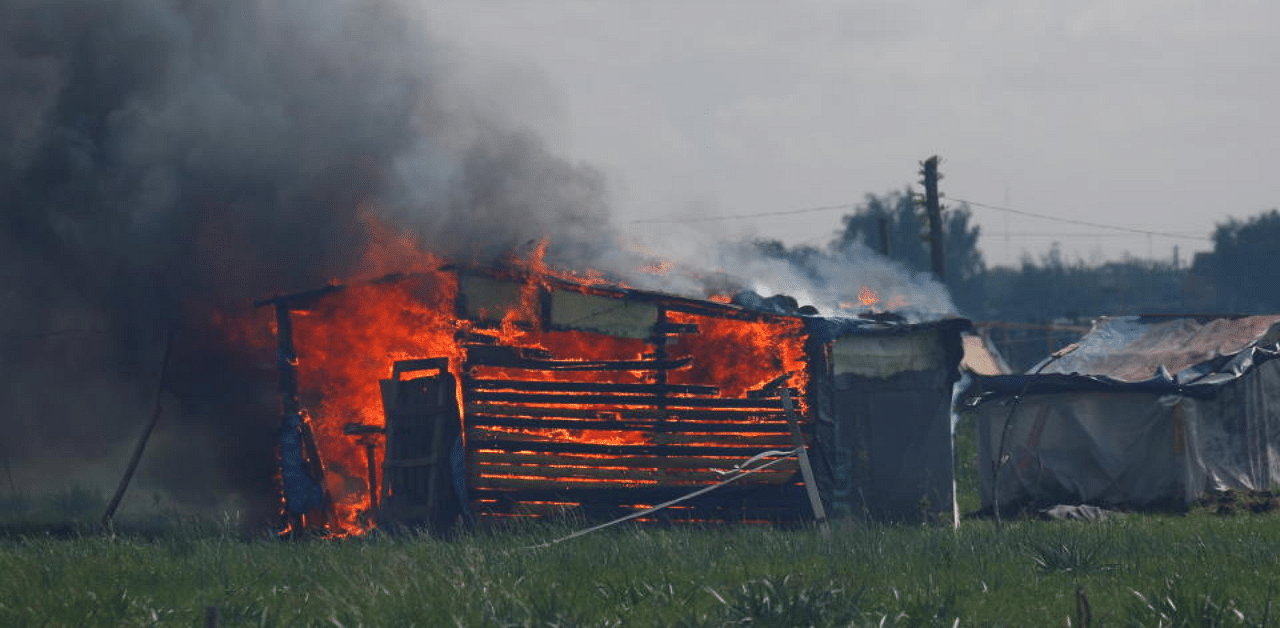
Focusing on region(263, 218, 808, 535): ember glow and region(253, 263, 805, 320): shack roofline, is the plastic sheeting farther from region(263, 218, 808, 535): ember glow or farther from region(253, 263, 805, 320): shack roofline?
region(253, 263, 805, 320): shack roofline

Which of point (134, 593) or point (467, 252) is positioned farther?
point (467, 252)

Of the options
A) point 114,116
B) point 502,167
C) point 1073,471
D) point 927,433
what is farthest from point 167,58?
point 1073,471

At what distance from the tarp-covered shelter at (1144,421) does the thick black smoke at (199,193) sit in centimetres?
843

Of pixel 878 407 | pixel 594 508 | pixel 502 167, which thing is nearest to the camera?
pixel 594 508

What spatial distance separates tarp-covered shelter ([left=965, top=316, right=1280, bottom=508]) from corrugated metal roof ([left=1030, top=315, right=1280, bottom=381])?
1.3 inches

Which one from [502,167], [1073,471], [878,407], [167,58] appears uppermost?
[167,58]

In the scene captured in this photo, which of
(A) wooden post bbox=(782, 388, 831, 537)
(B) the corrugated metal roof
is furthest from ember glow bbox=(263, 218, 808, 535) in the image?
(B) the corrugated metal roof

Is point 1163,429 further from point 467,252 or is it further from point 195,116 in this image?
point 195,116

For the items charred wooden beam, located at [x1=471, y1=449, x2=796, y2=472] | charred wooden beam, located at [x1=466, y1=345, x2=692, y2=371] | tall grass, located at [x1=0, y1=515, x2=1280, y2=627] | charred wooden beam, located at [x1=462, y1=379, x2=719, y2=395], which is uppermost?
charred wooden beam, located at [x1=466, y1=345, x2=692, y2=371]

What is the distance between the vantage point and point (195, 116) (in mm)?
20250

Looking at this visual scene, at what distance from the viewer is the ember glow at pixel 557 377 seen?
A: 57.0 ft

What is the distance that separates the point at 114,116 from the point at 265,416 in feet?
17.9

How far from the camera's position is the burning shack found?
17.4 m

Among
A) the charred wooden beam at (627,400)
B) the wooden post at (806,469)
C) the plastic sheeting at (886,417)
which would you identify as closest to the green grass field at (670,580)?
the wooden post at (806,469)
